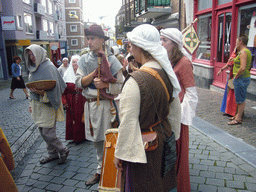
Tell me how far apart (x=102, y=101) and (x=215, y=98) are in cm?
618

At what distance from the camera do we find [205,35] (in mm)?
11227

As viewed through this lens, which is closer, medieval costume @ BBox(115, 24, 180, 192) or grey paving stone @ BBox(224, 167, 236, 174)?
medieval costume @ BBox(115, 24, 180, 192)

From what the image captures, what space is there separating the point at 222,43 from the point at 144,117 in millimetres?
8928

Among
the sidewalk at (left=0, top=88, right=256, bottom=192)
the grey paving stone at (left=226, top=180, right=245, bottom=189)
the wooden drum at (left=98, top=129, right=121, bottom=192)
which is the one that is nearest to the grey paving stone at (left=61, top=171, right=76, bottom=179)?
the sidewalk at (left=0, top=88, right=256, bottom=192)

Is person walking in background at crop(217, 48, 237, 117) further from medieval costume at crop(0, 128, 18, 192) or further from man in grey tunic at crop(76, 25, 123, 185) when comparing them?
medieval costume at crop(0, 128, 18, 192)

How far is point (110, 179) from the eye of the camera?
8.54 feet

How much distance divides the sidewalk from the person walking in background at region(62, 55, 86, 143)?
0.72ft

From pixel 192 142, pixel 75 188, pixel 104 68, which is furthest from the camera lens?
pixel 192 142

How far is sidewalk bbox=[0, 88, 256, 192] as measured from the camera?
3.18m

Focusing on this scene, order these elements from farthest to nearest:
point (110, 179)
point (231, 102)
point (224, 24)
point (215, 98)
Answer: point (224, 24) < point (215, 98) < point (231, 102) < point (110, 179)

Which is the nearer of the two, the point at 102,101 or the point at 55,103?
the point at 102,101

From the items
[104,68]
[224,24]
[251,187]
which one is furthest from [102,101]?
[224,24]

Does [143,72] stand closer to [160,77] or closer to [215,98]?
[160,77]

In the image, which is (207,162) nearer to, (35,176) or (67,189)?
(67,189)
